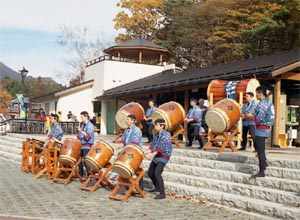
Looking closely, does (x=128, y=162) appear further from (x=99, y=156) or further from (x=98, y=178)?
(x=98, y=178)

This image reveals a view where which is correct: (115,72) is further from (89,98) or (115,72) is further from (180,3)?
(180,3)

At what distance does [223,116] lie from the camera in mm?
10125

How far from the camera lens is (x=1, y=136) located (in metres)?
21.3

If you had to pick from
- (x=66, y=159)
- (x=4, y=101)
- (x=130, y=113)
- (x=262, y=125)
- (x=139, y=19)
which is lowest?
(x=66, y=159)

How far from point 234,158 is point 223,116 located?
4.78 feet

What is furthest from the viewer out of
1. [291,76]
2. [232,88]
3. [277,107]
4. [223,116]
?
[291,76]

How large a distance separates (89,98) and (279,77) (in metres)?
17.4

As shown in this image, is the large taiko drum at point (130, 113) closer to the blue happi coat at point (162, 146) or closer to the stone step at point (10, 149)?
the stone step at point (10, 149)

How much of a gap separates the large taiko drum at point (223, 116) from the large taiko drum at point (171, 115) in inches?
66.7

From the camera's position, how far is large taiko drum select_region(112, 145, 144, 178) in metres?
7.97

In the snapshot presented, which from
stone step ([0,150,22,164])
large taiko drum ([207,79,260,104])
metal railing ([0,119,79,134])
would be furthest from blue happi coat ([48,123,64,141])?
metal railing ([0,119,79,134])

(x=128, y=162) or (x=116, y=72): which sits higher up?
(x=116, y=72)

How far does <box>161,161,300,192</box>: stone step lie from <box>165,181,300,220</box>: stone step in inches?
17.7

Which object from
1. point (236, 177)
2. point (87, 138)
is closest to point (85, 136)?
point (87, 138)
